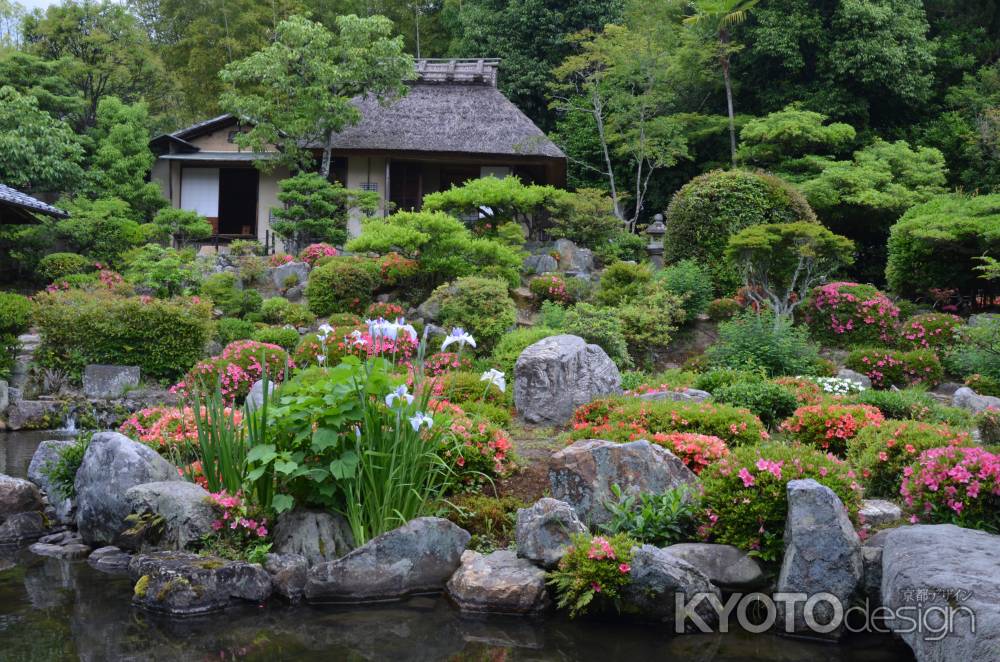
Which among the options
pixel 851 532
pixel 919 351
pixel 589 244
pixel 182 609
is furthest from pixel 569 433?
pixel 589 244

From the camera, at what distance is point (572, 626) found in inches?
207

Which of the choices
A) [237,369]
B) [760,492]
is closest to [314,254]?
[237,369]

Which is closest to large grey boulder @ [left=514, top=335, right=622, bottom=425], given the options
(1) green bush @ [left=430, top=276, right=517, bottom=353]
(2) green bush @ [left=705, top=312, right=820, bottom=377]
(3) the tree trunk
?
(2) green bush @ [left=705, top=312, right=820, bottom=377]

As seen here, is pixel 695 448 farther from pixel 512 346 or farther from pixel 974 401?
pixel 974 401

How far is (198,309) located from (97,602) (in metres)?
8.50

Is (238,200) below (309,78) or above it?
below

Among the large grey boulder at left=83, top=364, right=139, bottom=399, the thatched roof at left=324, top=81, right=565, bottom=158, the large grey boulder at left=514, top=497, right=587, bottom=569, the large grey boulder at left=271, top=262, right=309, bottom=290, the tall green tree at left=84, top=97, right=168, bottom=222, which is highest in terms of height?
the thatched roof at left=324, top=81, right=565, bottom=158

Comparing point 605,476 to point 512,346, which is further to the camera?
point 512,346

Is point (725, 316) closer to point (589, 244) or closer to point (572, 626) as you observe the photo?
point (589, 244)

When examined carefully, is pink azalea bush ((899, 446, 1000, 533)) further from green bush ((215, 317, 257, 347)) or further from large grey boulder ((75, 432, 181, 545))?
green bush ((215, 317, 257, 347))

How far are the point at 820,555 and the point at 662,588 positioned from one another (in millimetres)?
993

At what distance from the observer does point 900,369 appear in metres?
11.8

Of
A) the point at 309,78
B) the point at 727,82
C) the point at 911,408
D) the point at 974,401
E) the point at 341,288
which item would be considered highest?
the point at 727,82

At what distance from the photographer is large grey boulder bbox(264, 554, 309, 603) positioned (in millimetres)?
5602
